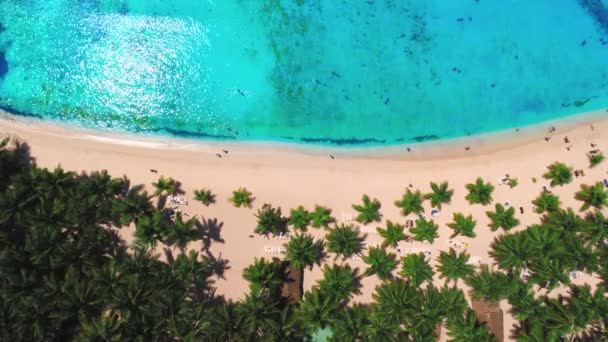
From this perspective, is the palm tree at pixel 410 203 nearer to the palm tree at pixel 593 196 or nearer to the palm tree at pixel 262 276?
the palm tree at pixel 262 276

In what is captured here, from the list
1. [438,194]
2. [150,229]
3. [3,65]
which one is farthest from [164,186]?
[438,194]

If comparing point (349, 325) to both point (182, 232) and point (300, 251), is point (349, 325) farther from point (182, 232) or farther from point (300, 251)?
point (182, 232)

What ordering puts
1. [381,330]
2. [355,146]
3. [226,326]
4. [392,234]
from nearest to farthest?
1. [226,326]
2. [381,330]
3. [392,234]
4. [355,146]

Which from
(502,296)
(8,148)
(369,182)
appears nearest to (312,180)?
(369,182)

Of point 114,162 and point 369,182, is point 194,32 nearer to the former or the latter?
point 114,162

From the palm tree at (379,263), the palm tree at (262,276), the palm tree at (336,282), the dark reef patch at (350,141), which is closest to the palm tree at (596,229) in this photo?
the palm tree at (379,263)

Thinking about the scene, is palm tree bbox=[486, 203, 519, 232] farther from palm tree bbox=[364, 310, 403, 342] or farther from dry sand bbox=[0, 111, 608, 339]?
palm tree bbox=[364, 310, 403, 342]
